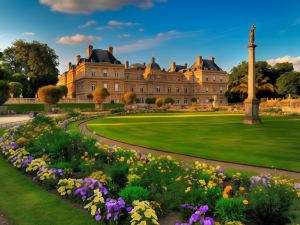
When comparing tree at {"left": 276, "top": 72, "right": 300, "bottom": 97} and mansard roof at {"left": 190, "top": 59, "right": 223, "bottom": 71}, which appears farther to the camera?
mansard roof at {"left": 190, "top": 59, "right": 223, "bottom": 71}

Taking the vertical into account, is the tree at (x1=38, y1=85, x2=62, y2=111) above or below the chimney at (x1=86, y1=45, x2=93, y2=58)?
below

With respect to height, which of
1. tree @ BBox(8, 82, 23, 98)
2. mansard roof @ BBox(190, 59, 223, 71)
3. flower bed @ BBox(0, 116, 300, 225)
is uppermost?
mansard roof @ BBox(190, 59, 223, 71)

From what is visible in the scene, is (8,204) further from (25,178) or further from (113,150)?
(113,150)

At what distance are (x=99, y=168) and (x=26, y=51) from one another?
62.2 m

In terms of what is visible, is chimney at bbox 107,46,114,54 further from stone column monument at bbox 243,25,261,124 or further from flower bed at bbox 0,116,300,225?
flower bed at bbox 0,116,300,225

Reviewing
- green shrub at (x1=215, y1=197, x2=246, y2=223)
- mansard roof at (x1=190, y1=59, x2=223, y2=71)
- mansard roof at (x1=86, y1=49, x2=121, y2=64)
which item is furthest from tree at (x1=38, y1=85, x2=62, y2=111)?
mansard roof at (x1=190, y1=59, x2=223, y2=71)

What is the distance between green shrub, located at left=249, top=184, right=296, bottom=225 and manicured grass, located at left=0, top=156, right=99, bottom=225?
8.92ft

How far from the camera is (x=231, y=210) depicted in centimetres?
434

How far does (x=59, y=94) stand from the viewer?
46.2 meters

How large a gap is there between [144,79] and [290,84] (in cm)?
4082

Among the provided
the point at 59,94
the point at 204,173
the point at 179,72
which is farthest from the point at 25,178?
the point at 179,72

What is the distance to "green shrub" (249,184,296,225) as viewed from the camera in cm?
434

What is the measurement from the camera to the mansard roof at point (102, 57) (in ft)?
248

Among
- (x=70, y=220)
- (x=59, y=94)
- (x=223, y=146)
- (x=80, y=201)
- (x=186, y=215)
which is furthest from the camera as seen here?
(x=59, y=94)
